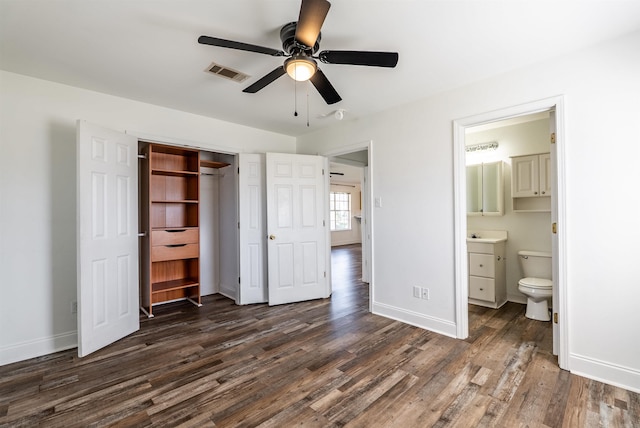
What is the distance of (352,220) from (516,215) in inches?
270

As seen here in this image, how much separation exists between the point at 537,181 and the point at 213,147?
164 inches

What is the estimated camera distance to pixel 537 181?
3.62 m

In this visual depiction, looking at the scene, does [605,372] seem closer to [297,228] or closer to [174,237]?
[297,228]

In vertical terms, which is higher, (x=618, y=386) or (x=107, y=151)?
(x=107, y=151)

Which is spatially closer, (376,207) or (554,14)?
(554,14)

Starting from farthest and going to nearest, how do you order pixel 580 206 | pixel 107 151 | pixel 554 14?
pixel 107 151
pixel 580 206
pixel 554 14

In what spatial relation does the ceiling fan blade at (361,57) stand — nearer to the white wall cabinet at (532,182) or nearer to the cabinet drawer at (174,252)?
the white wall cabinet at (532,182)

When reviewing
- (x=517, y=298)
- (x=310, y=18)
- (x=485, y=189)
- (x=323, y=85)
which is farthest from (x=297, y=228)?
(x=517, y=298)

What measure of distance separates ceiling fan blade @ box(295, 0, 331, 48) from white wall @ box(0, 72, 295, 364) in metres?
2.53

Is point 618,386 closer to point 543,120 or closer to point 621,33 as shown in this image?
point 621,33

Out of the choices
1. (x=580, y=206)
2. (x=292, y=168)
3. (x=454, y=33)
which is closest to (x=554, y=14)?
(x=454, y=33)

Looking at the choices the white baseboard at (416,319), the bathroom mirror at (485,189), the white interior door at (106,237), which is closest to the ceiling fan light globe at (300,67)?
the white interior door at (106,237)

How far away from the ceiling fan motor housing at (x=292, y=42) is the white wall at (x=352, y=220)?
317 inches

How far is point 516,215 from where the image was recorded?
155 inches
